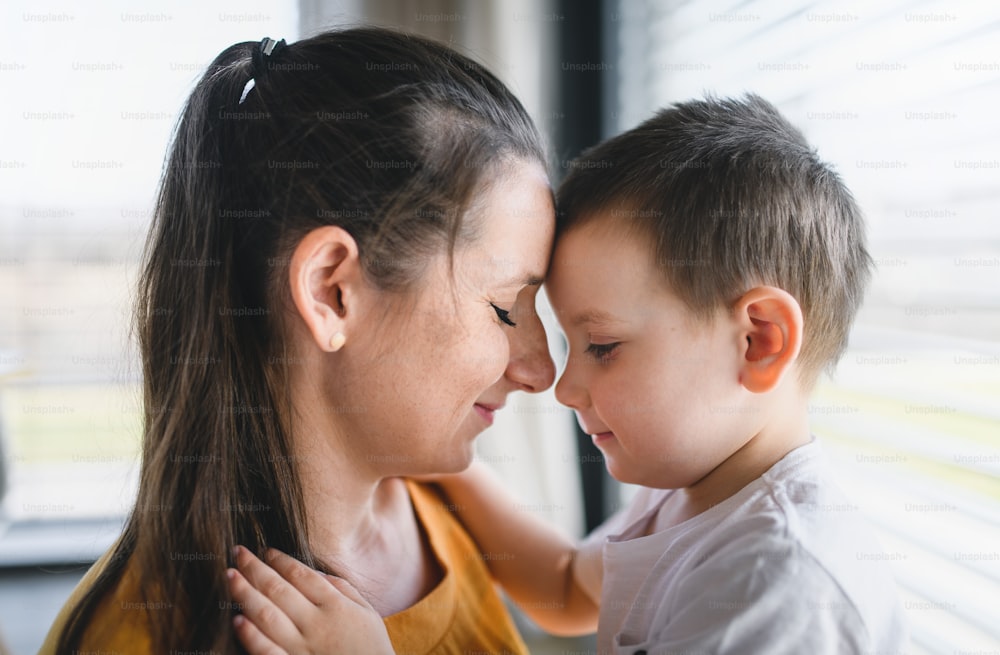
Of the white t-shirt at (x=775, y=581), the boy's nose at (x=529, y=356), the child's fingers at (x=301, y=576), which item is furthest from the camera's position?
the boy's nose at (x=529, y=356)

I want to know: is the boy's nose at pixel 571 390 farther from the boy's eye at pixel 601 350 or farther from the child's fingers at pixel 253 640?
the child's fingers at pixel 253 640

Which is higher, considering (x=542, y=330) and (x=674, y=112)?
(x=674, y=112)

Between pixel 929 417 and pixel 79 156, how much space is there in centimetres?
232

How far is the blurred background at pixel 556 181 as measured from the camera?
114cm

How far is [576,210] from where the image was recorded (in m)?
1.15

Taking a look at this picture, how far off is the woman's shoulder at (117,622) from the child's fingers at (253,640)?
105mm

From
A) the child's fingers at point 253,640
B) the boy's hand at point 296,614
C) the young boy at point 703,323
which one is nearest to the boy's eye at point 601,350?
the young boy at point 703,323

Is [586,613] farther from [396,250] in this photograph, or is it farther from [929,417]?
[396,250]

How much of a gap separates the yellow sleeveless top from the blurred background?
0.48 meters

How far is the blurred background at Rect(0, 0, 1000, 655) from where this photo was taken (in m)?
1.14

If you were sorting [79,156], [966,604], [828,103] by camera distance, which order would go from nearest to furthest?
[966,604] → [828,103] → [79,156]

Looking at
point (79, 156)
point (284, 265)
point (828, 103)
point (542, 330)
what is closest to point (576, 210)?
point (542, 330)

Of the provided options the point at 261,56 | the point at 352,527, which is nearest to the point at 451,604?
the point at 352,527

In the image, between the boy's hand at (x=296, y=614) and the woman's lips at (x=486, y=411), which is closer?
the boy's hand at (x=296, y=614)
